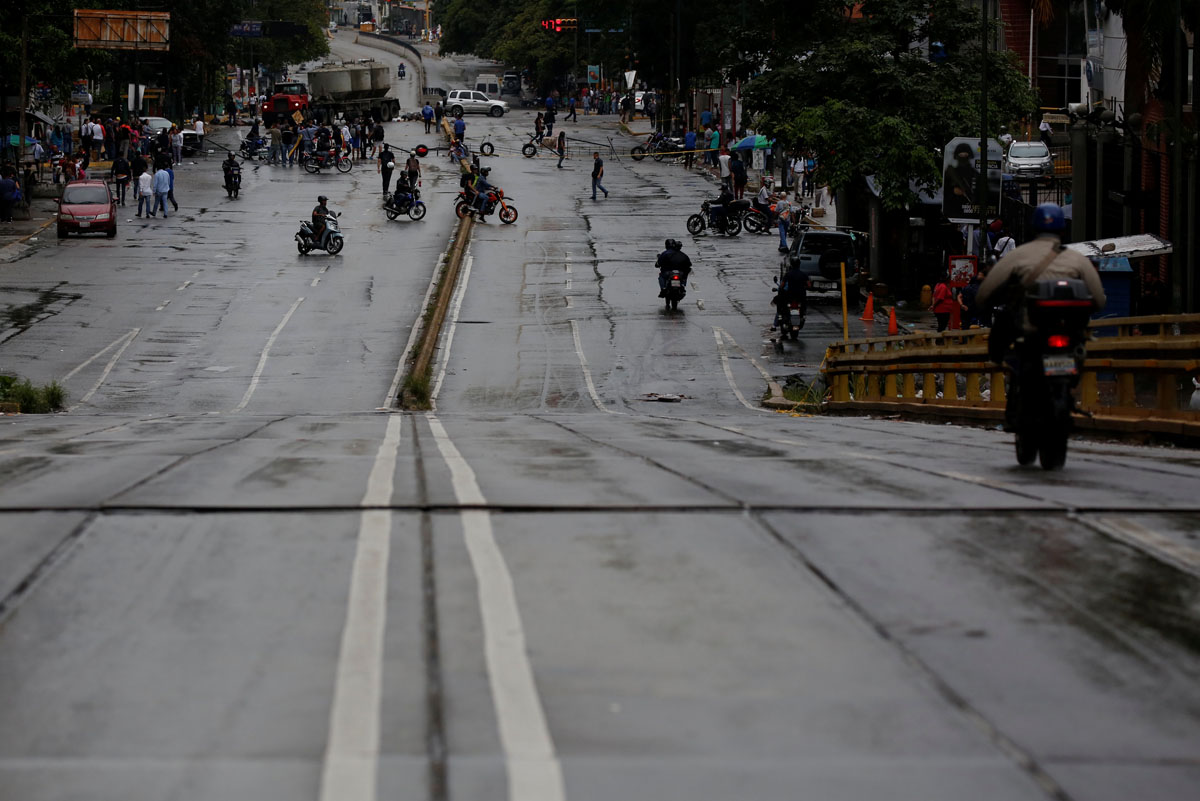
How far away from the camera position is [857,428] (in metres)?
16.1

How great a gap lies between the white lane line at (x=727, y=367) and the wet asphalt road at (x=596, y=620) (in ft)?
50.1

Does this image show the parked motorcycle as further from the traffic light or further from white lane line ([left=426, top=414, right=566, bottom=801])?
the traffic light

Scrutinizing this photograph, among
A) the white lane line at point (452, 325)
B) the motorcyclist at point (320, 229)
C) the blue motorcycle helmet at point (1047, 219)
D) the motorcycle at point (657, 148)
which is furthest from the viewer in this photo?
the motorcycle at point (657, 148)

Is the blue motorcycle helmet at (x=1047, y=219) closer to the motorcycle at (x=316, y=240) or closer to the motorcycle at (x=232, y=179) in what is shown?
the motorcycle at (x=316, y=240)

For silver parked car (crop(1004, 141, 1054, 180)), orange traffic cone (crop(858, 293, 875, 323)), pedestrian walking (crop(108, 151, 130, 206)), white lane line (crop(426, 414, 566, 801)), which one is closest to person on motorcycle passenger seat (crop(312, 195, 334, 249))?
pedestrian walking (crop(108, 151, 130, 206))

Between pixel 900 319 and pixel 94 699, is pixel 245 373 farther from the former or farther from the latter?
pixel 94 699

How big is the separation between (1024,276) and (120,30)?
6691 cm

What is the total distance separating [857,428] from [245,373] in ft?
58.6

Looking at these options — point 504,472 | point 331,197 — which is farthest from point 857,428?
point 331,197

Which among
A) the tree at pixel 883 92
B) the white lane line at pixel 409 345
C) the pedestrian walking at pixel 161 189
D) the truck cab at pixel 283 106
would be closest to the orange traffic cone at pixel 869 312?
the tree at pixel 883 92

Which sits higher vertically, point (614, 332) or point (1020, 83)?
point (1020, 83)

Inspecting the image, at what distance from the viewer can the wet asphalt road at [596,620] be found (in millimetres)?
4531

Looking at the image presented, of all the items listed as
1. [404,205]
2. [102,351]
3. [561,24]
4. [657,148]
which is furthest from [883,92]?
[561,24]

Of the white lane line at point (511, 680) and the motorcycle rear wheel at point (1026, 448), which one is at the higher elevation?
the motorcycle rear wheel at point (1026, 448)
